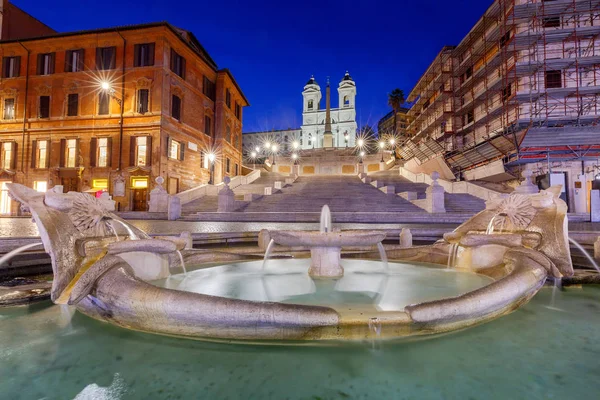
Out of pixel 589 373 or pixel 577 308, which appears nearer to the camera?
pixel 589 373

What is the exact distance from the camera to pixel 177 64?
89.7 ft

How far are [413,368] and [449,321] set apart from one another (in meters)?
0.64

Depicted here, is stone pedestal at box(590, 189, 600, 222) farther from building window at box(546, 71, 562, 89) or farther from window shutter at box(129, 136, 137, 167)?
window shutter at box(129, 136, 137, 167)

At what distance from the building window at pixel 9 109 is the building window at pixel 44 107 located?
2756 mm

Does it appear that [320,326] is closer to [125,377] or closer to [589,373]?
[125,377]

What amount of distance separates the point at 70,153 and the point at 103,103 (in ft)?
15.9

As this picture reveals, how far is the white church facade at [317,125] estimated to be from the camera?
Answer: 8238cm

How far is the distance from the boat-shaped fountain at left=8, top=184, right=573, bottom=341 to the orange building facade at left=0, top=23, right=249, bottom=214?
22472mm

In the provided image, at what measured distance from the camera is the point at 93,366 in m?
2.43

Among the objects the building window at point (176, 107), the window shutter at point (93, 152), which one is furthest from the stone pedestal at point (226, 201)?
the window shutter at point (93, 152)

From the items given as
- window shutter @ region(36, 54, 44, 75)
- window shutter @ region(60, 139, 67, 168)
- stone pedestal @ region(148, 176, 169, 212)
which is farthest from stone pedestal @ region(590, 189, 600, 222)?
window shutter @ region(36, 54, 44, 75)

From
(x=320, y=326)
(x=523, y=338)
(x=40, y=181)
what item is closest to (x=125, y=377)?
(x=320, y=326)

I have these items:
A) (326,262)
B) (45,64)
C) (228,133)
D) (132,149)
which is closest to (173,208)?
(132,149)

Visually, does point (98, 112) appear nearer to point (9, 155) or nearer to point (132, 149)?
point (132, 149)
